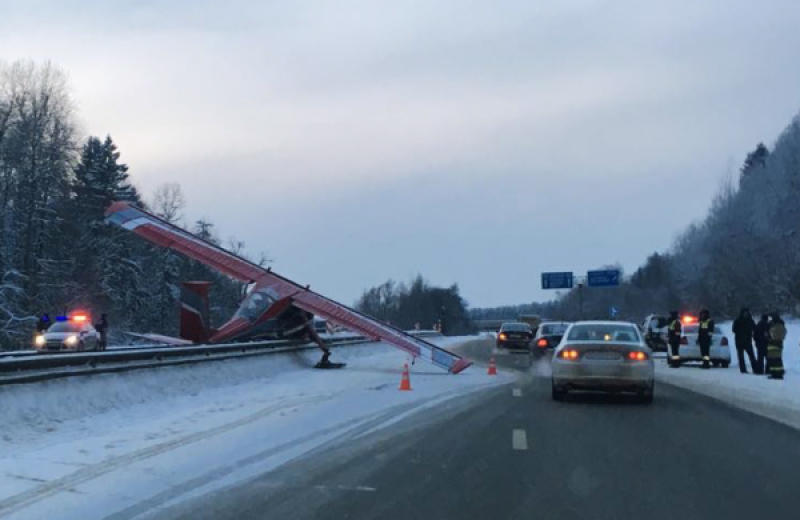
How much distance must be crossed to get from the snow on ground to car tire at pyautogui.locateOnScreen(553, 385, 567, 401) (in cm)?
243

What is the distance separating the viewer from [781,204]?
7581 cm

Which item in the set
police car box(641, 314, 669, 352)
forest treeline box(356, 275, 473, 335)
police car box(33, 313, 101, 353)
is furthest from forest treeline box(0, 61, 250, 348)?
forest treeline box(356, 275, 473, 335)

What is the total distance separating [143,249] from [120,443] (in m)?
74.9

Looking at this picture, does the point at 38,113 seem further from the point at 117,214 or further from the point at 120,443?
the point at 120,443

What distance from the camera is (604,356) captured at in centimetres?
1559

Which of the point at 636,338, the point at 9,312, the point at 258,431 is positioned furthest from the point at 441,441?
the point at 9,312

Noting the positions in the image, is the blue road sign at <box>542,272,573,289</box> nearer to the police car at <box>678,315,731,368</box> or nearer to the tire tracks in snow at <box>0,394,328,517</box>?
the police car at <box>678,315,731,368</box>

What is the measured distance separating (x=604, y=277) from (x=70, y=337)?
52.4m

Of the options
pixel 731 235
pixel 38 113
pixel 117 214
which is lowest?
pixel 117 214

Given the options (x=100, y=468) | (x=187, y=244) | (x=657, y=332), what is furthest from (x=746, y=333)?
(x=100, y=468)

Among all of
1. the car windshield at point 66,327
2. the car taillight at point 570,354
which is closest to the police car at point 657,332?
the car taillight at point 570,354

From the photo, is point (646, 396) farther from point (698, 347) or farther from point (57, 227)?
point (57, 227)

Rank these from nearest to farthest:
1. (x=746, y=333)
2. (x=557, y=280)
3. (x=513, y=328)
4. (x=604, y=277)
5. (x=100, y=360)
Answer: (x=100, y=360) < (x=746, y=333) < (x=513, y=328) < (x=604, y=277) < (x=557, y=280)

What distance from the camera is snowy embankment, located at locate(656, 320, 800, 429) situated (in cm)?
1539
